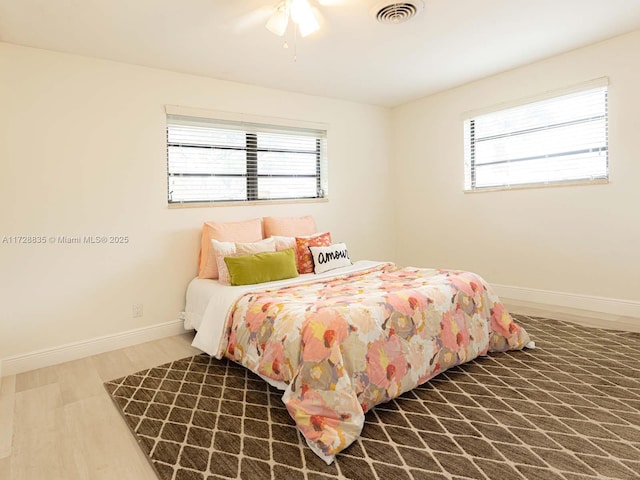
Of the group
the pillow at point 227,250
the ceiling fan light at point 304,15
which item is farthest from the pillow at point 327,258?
the ceiling fan light at point 304,15

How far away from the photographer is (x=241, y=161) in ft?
12.9

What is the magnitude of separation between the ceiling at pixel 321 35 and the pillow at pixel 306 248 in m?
1.60

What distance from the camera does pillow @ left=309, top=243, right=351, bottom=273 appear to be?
3.52 m

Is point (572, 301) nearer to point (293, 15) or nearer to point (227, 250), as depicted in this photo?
point (227, 250)

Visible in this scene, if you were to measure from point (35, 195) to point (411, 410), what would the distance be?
117 inches

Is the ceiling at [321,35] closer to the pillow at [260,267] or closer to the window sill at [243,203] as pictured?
the window sill at [243,203]

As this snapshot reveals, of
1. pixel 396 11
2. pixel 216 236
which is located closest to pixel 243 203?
pixel 216 236

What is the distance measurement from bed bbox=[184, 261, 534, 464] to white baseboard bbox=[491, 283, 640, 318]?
4.24ft

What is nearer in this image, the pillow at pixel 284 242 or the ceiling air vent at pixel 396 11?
the ceiling air vent at pixel 396 11

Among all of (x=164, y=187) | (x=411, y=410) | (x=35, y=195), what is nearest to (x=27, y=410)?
(x=35, y=195)

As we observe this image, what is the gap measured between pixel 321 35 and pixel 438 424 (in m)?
2.73

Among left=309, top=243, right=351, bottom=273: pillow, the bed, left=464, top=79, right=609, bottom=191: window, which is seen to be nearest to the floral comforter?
the bed

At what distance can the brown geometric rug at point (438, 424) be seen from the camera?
1.59 meters

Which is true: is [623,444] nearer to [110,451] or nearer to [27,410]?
[110,451]
